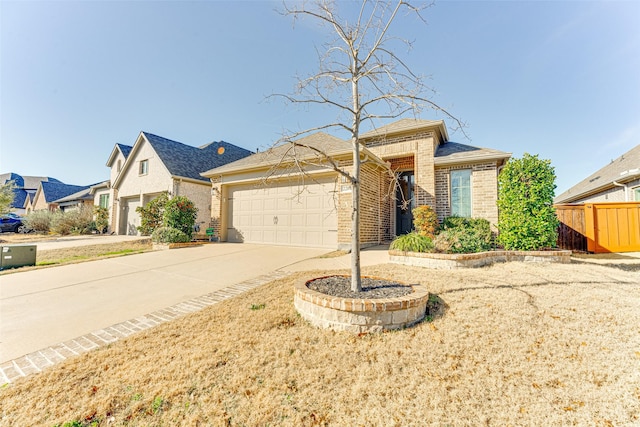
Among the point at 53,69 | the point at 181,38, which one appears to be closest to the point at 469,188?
the point at 181,38

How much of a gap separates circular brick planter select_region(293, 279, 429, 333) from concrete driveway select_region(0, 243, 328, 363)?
2709 mm

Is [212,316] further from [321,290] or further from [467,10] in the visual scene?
[467,10]

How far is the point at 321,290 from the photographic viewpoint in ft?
12.2

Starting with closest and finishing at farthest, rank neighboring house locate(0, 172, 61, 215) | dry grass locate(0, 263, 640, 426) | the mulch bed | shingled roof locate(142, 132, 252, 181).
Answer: dry grass locate(0, 263, 640, 426), the mulch bed, shingled roof locate(142, 132, 252, 181), neighboring house locate(0, 172, 61, 215)

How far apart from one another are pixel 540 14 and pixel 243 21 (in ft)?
29.5

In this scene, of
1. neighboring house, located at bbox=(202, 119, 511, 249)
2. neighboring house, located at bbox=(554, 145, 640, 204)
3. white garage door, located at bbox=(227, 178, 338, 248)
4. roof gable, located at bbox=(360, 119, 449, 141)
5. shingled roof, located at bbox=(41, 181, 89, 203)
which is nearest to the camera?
neighboring house, located at bbox=(202, 119, 511, 249)

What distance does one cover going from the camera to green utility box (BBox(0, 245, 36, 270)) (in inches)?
276

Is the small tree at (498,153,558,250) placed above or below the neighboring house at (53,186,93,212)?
below

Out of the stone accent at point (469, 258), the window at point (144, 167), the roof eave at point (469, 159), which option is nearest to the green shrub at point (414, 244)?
the stone accent at point (469, 258)

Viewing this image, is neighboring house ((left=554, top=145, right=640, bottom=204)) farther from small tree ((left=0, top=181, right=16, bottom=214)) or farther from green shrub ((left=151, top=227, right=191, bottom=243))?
small tree ((left=0, top=181, right=16, bottom=214))

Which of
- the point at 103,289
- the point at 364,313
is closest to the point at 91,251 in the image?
the point at 103,289

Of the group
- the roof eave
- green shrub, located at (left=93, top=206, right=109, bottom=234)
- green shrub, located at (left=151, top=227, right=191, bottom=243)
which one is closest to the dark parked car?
green shrub, located at (left=93, top=206, right=109, bottom=234)

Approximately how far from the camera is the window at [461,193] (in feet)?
31.3

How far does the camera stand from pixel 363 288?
154 inches
